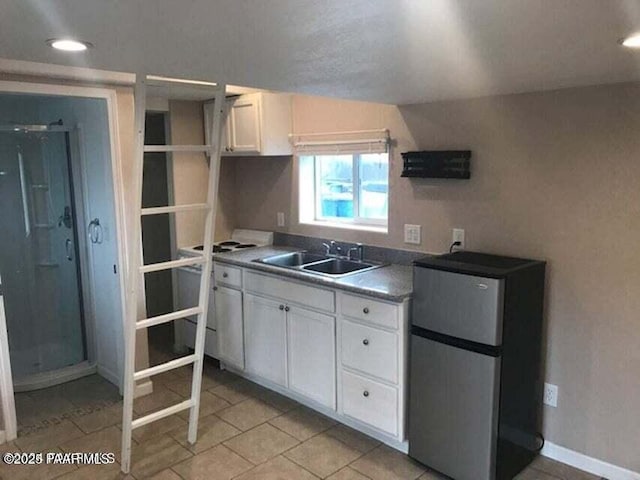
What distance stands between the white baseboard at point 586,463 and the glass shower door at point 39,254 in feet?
11.1

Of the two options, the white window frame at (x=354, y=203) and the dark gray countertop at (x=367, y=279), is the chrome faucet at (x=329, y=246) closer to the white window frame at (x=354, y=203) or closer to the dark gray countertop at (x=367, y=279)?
the white window frame at (x=354, y=203)

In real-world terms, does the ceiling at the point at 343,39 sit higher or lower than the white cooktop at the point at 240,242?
higher

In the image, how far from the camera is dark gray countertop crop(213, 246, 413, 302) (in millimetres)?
2703

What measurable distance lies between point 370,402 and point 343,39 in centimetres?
203

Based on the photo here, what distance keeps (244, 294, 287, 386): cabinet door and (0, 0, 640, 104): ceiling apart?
1.59 m

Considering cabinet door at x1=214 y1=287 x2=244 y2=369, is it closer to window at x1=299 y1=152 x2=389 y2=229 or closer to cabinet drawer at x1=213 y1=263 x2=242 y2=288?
cabinet drawer at x1=213 y1=263 x2=242 y2=288

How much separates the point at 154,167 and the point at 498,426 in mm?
3833

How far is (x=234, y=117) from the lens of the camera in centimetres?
397

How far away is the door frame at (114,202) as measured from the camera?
2.89m

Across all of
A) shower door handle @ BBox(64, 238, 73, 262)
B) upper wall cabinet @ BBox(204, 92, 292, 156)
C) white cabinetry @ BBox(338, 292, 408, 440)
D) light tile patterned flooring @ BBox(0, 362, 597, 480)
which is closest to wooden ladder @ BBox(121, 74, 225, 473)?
light tile patterned flooring @ BBox(0, 362, 597, 480)

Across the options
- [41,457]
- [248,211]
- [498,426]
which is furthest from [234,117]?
[498,426]

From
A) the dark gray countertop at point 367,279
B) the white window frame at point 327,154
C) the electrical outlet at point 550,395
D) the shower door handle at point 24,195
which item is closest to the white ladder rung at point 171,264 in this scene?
the dark gray countertop at point 367,279

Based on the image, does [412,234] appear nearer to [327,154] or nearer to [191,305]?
[327,154]

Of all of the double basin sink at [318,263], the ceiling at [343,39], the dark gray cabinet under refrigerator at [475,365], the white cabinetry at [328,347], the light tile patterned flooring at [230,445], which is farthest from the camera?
the double basin sink at [318,263]
